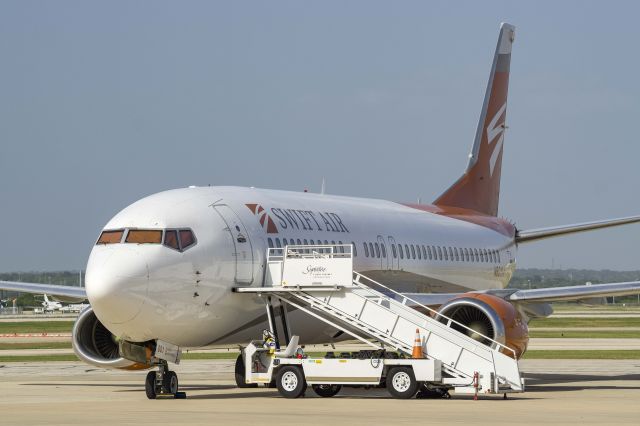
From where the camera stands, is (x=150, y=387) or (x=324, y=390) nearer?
(x=150, y=387)

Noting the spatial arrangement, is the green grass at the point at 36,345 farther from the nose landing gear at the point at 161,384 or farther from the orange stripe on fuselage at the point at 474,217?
the nose landing gear at the point at 161,384

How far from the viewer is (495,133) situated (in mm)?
40750

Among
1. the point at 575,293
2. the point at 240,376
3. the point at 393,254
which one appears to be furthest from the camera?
the point at 393,254

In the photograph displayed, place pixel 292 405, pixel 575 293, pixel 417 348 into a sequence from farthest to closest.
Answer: pixel 575 293 < pixel 417 348 < pixel 292 405

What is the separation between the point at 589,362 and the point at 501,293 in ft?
31.6

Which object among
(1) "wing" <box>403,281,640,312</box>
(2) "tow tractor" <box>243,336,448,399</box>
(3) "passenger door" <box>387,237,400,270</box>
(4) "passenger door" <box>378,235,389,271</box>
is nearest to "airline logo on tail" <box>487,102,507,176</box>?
(3) "passenger door" <box>387,237,400,270</box>

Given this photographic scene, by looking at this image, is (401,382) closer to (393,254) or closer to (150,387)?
(150,387)

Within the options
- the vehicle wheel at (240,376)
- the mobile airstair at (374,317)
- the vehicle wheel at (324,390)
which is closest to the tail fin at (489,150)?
the vehicle wheel at (240,376)

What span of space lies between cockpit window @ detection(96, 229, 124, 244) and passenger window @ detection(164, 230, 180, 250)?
804 millimetres

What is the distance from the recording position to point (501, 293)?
95.4ft

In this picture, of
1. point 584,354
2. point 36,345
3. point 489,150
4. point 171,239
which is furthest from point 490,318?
point 36,345

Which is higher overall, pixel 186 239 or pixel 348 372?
pixel 186 239

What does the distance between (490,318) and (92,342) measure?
8.27 m

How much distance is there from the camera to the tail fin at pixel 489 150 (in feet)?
128
